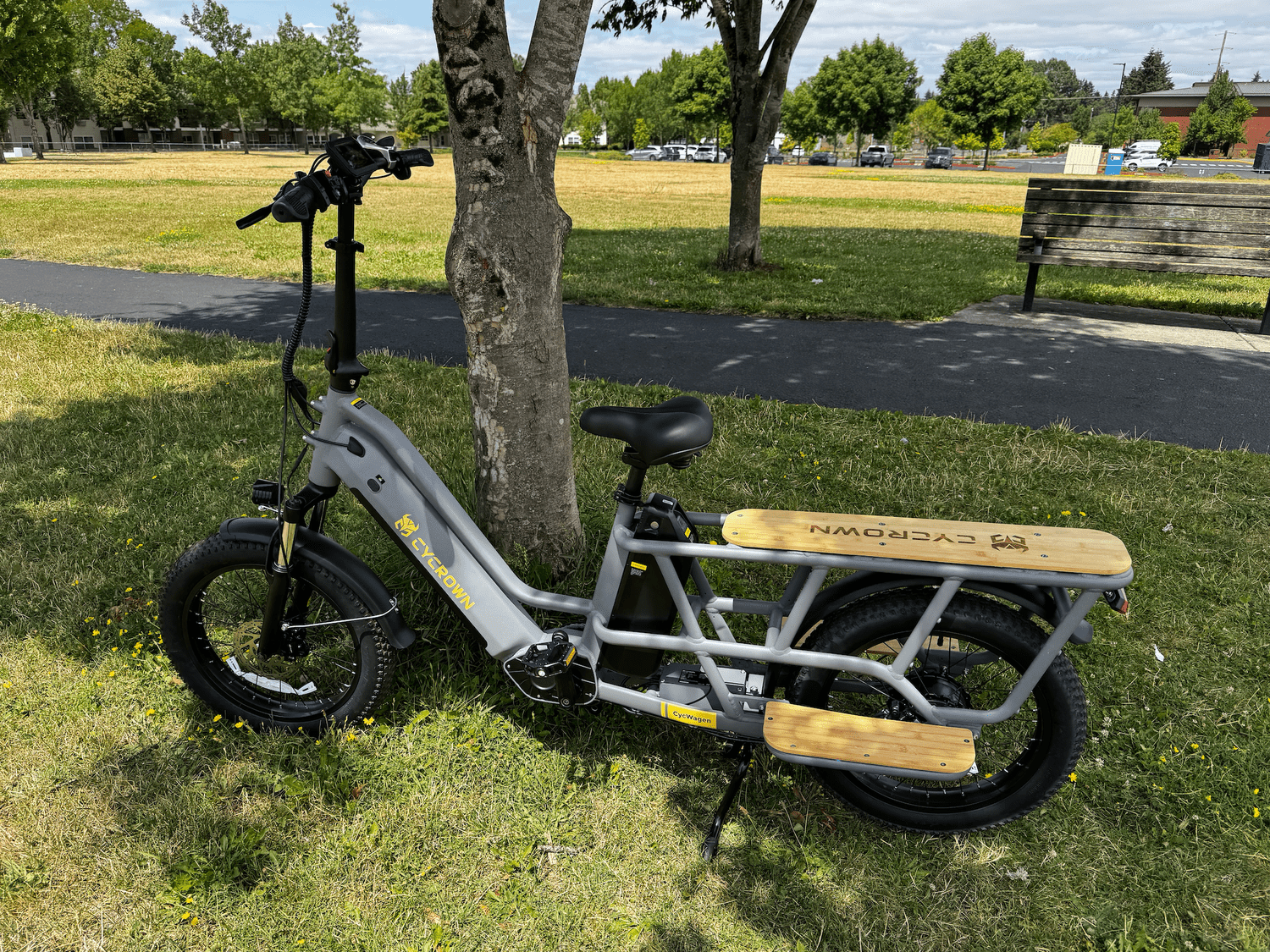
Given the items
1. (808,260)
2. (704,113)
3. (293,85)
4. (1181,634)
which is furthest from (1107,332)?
(293,85)

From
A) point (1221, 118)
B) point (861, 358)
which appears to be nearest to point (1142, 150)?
point (1221, 118)

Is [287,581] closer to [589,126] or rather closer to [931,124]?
[931,124]

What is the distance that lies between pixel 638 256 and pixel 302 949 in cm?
1143

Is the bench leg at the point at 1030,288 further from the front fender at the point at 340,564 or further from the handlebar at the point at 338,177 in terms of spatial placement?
the front fender at the point at 340,564

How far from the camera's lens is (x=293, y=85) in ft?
223

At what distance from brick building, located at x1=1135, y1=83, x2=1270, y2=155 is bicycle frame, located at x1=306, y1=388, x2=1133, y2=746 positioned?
116 meters

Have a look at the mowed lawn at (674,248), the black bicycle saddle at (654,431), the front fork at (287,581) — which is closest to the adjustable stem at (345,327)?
the front fork at (287,581)

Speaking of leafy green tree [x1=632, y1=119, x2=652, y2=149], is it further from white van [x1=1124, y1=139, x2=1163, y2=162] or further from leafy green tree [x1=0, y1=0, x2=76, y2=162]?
leafy green tree [x1=0, y1=0, x2=76, y2=162]

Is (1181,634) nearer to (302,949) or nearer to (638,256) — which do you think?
(302,949)

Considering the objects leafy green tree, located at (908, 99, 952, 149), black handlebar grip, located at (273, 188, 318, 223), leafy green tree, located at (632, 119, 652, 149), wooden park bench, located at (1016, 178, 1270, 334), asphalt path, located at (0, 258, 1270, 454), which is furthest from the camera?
leafy green tree, located at (632, 119, 652, 149)

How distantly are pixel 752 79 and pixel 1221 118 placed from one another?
8660 centimetres

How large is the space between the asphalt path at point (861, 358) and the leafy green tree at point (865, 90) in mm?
62596

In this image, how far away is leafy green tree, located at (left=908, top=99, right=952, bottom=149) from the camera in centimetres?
6959

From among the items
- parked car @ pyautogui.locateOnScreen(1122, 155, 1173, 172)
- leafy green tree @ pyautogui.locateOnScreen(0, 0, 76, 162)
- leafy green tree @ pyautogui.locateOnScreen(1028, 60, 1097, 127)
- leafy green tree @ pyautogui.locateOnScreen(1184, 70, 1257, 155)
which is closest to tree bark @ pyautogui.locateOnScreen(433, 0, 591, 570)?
leafy green tree @ pyautogui.locateOnScreen(0, 0, 76, 162)
